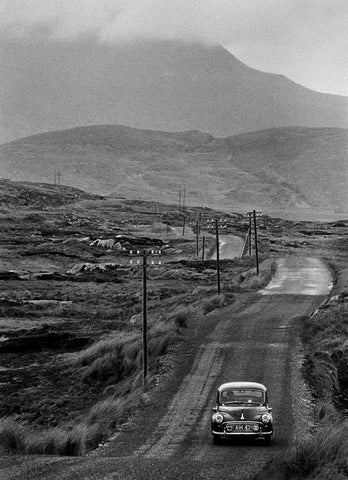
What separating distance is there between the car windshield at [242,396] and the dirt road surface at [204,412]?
116 cm

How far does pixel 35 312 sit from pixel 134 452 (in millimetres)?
39477

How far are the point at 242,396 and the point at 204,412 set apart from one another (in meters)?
4.28

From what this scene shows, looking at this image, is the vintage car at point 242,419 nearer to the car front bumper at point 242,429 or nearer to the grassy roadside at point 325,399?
the car front bumper at point 242,429

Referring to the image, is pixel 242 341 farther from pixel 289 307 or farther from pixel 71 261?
pixel 71 261

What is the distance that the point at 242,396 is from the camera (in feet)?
84.2

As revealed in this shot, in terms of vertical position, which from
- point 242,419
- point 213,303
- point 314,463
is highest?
point 314,463

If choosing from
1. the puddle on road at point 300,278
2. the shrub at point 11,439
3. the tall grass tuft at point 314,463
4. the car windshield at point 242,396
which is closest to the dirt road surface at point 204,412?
the tall grass tuft at point 314,463

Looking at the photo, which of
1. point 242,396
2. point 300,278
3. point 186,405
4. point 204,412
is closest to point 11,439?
point 242,396

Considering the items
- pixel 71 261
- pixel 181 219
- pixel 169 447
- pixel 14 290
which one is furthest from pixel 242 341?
pixel 181 219

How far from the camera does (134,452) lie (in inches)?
963

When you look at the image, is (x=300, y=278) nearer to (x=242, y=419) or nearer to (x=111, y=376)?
(x=111, y=376)

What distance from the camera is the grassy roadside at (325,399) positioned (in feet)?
64.7

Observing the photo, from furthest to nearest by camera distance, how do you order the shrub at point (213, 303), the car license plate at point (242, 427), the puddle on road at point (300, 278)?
the puddle on road at point (300, 278), the shrub at point (213, 303), the car license plate at point (242, 427)

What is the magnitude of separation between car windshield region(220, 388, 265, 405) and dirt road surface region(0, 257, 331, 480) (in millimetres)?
1159
